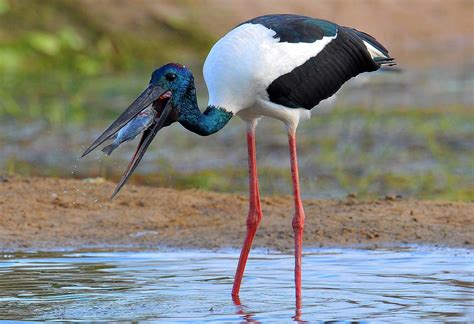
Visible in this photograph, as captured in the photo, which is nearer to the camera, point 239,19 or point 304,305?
point 304,305

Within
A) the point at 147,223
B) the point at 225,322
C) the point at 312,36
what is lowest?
the point at 225,322

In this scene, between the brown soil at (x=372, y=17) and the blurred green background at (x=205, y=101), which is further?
the brown soil at (x=372, y=17)

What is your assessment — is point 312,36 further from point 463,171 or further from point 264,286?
point 463,171

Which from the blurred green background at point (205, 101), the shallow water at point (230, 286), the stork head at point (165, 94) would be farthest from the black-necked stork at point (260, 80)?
the blurred green background at point (205, 101)

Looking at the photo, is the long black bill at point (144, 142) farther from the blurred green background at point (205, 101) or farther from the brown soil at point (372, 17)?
the brown soil at point (372, 17)

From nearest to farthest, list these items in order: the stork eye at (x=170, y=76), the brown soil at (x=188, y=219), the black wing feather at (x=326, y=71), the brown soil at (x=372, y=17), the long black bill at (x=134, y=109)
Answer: the long black bill at (x=134, y=109) < the stork eye at (x=170, y=76) < the black wing feather at (x=326, y=71) < the brown soil at (x=188, y=219) < the brown soil at (x=372, y=17)

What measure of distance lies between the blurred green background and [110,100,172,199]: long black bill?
136cm

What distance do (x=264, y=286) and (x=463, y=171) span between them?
12.4 feet

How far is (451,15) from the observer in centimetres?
1933

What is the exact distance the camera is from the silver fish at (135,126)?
6006 mm

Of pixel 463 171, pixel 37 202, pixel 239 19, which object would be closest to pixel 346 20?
pixel 239 19

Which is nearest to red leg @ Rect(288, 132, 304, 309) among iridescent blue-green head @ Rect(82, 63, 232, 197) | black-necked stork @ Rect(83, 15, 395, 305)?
black-necked stork @ Rect(83, 15, 395, 305)

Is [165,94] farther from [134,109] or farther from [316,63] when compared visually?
[316,63]

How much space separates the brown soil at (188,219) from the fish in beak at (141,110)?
1949mm
